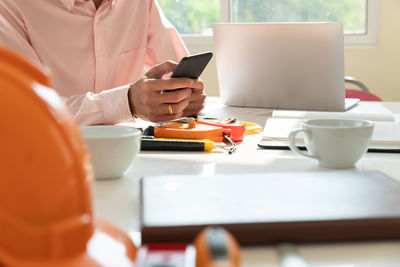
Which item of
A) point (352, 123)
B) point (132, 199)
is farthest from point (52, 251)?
point (352, 123)

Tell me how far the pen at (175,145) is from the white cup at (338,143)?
210 millimetres

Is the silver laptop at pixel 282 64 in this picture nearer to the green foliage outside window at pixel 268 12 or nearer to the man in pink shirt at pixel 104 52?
the man in pink shirt at pixel 104 52

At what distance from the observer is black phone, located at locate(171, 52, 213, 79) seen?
119 centimetres

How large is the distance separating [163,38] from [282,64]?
530 millimetres

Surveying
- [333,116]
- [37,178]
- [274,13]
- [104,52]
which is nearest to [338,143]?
[333,116]

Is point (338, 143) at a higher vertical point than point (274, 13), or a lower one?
lower

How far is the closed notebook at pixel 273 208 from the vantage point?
0.51 m

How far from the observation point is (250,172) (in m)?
0.82

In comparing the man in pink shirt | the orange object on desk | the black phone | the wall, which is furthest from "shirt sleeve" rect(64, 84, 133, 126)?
the wall

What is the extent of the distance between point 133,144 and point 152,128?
0.29m

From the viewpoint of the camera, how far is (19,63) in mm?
428

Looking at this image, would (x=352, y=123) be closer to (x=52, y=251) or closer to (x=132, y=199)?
(x=132, y=199)

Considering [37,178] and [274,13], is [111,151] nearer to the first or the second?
[37,178]

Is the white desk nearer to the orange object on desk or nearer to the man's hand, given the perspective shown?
the orange object on desk
